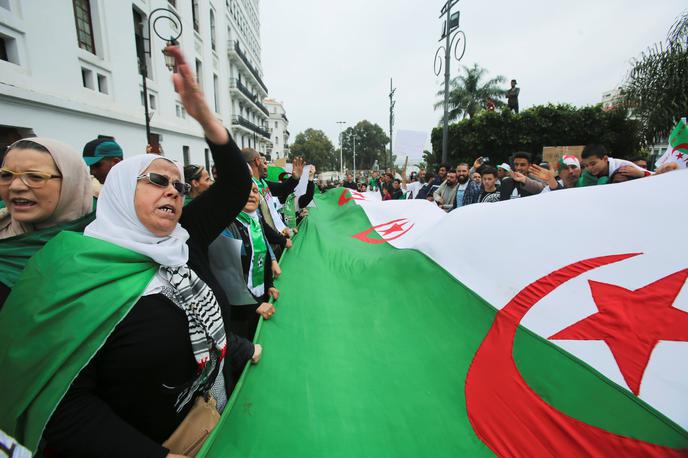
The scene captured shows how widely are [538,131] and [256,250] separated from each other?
22617 millimetres

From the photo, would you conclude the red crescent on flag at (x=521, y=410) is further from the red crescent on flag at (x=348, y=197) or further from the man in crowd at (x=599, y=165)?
the red crescent on flag at (x=348, y=197)

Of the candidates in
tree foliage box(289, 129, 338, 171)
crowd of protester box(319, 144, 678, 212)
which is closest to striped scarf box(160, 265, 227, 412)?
crowd of protester box(319, 144, 678, 212)

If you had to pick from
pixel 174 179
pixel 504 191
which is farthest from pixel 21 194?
pixel 504 191

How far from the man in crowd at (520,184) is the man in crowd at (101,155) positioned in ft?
14.0

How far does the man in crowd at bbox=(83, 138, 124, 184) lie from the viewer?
Result: 2713 millimetres

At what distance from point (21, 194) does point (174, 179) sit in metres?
0.65

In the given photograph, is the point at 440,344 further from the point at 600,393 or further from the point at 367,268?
the point at 367,268

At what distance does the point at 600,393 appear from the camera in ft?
4.69

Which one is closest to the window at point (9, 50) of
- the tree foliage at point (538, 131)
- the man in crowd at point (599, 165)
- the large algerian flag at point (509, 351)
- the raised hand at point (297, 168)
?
the raised hand at point (297, 168)

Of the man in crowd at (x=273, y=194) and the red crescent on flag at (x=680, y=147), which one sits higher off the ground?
the red crescent on flag at (x=680, y=147)

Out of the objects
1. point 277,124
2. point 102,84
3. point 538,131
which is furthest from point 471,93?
point 277,124

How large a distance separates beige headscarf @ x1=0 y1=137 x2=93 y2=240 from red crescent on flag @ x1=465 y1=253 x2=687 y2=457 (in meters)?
2.14

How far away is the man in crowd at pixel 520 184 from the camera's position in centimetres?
421

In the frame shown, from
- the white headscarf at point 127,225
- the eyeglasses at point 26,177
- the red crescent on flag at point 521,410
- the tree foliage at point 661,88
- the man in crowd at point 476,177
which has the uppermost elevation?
the tree foliage at point 661,88
